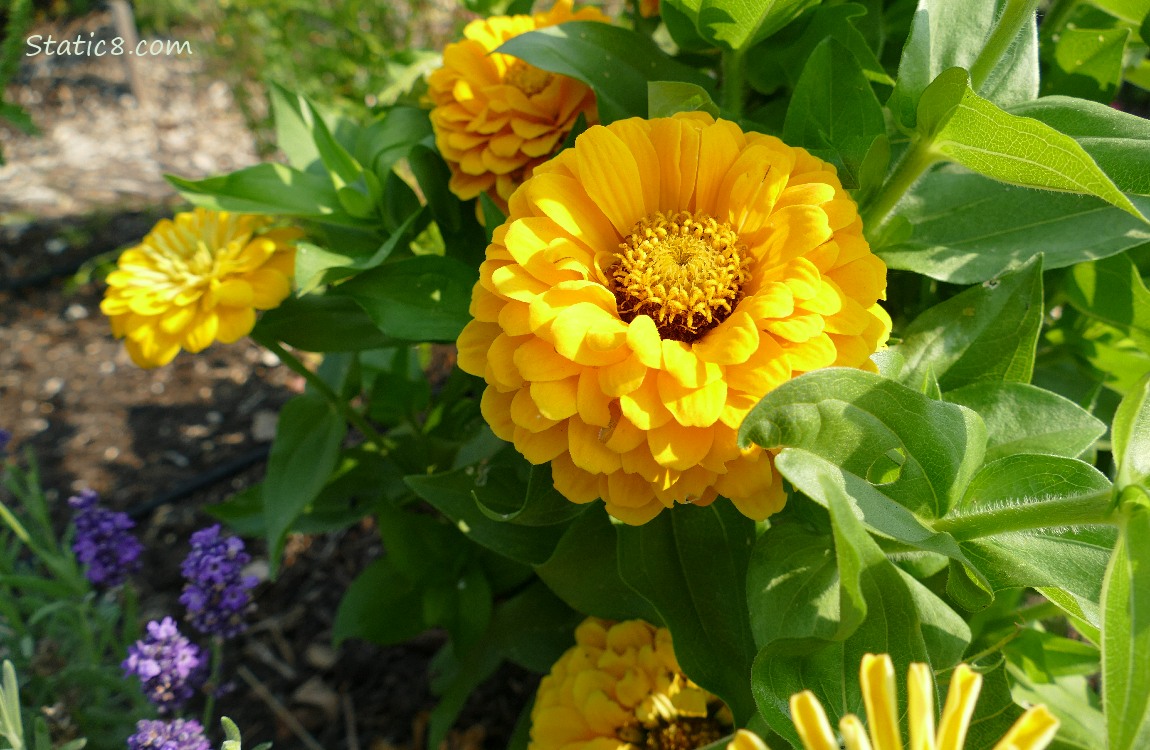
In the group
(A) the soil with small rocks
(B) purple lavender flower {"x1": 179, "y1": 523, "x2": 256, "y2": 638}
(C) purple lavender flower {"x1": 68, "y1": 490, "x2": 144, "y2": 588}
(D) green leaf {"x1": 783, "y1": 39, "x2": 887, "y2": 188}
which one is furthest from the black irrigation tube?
(D) green leaf {"x1": 783, "y1": 39, "x2": 887, "y2": 188}

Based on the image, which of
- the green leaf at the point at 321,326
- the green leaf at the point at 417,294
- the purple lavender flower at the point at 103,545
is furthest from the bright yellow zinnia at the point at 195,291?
the purple lavender flower at the point at 103,545

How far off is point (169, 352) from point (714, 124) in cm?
81

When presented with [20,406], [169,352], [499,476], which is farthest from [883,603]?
[20,406]

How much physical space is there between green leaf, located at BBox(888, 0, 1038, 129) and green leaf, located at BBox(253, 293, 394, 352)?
74 cm

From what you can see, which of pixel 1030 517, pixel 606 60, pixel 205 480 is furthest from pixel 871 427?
pixel 205 480

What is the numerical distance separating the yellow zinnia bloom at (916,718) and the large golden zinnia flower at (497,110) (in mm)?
792

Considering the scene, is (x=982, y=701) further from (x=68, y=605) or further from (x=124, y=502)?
(x=124, y=502)

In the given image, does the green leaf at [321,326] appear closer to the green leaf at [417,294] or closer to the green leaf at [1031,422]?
the green leaf at [417,294]

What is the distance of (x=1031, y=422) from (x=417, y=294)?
72 cm

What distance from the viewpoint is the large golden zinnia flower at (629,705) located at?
1.07 metres

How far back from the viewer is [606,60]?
1.08 meters

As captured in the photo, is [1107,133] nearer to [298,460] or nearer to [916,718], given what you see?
[916,718]

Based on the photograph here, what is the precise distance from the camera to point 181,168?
354cm

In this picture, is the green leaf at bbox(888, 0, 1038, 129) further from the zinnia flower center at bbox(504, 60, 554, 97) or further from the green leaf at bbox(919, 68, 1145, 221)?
the zinnia flower center at bbox(504, 60, 554, 97)
